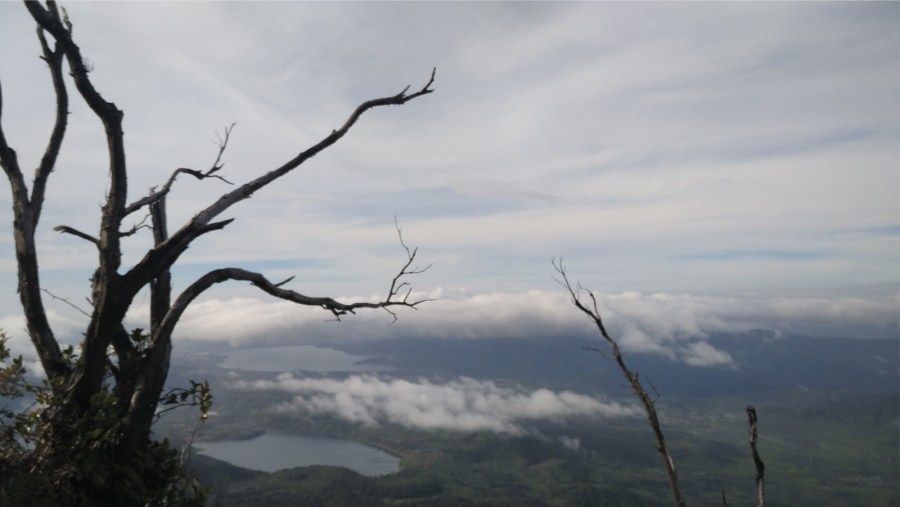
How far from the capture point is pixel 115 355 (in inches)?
210

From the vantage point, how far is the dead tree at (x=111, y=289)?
4754 millimetres

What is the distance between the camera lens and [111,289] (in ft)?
15.6

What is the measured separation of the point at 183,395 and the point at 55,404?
1.10 metres

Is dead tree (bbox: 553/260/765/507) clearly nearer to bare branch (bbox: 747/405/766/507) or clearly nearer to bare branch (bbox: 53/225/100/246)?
bare branch (bbox: 747/405/766/507)

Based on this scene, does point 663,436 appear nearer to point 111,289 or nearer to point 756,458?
point 756,458

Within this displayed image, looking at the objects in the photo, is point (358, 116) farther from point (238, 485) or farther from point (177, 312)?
point (238, 485)

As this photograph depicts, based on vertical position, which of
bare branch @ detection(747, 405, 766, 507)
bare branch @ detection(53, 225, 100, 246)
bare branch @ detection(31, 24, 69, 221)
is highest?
bare branch @ detection(31, 24, 69, 221)

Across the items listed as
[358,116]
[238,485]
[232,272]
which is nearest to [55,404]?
[232,272]

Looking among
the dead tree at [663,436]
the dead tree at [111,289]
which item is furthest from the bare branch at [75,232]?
the dead tree at [663,436]

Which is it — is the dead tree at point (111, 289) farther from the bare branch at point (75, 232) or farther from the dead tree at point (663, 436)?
the dead tree at point (663, 436)

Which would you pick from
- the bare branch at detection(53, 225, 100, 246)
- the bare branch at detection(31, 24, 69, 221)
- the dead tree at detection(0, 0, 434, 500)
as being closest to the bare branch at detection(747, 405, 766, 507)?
the dead tree at detection(0, 0, 434, 500)

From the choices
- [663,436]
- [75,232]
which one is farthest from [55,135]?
[663,436]

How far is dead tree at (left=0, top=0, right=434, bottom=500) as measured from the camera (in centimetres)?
475

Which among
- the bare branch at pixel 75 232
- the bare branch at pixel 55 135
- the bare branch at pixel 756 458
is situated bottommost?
the bare branch at pixel 756 458
